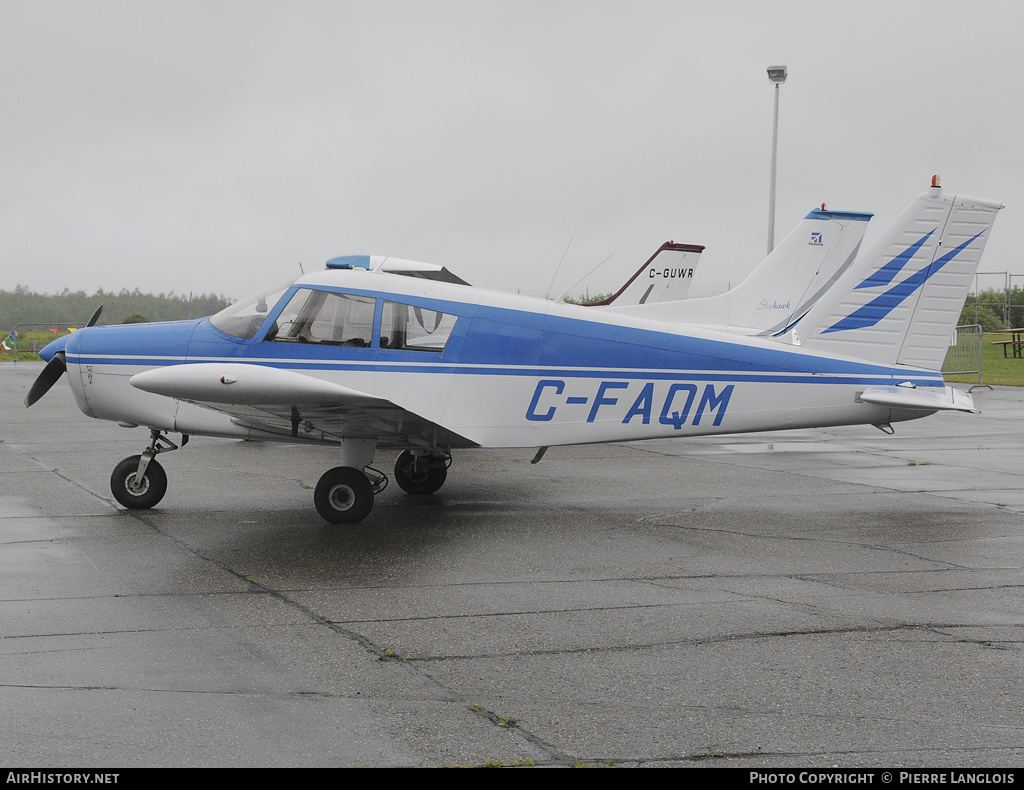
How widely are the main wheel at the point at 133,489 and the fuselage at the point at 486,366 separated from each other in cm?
48

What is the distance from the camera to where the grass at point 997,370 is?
28.8 m

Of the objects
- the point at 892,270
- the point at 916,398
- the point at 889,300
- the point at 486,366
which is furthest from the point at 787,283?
the point at 486,366

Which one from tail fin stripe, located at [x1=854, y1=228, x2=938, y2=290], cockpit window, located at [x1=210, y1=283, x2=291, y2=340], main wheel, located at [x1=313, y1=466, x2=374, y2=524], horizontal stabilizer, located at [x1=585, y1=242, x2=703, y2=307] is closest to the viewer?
main wheel, located at [x1=313, y1=466, x2=374, y2=524]

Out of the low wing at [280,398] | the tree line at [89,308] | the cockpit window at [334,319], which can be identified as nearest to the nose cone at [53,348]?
the low wing at [280,398]

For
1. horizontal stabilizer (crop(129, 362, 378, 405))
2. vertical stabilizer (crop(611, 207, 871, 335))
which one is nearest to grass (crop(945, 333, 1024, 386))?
vertical stabilizer (crop(611, 207, 871, 335))

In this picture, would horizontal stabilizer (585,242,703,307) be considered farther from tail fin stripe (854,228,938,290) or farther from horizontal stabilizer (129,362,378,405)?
horizontal stabilizer (129,362,378,405)

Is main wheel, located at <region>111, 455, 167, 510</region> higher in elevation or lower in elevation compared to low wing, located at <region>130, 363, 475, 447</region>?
lower

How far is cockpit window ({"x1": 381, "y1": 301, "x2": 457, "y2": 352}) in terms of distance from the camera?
903 centimetres

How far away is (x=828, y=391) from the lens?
9.49 metres

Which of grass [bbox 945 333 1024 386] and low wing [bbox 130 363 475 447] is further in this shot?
grass [bbox 945 333 1024 386]

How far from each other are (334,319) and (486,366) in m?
1.41

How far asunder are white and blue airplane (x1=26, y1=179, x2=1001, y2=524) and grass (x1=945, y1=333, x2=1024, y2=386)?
20169 millimetres
